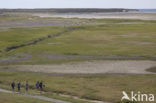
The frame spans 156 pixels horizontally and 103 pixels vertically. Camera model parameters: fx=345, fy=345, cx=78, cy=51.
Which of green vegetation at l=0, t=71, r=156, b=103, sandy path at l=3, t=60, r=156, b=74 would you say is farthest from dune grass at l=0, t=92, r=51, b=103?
sandy path at l=3, t=60, r=156, b=74

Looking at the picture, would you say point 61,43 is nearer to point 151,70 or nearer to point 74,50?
point 74,50

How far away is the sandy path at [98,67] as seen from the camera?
43.1 metres

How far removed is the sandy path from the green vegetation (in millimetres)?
2696

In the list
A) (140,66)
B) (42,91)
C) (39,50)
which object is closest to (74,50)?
(39,50)

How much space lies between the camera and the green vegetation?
32531 millimetres

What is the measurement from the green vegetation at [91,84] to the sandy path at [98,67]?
2.70 meters

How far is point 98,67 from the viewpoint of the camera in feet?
150

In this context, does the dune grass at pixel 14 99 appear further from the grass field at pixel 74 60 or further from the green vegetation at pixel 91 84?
the green vegetation at pixel 91 84

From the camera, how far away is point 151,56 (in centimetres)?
5250

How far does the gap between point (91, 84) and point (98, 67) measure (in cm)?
962

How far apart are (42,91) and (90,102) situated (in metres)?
6.36

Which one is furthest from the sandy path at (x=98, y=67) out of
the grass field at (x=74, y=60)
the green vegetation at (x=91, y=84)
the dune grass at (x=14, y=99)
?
the dune grass at (x=14, y=99)

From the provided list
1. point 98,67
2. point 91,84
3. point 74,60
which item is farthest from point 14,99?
point 74,60

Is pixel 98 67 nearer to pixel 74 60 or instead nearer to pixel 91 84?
pixel 74 60
